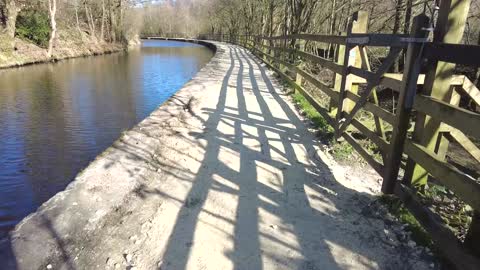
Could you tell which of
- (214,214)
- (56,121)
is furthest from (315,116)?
(56,121)

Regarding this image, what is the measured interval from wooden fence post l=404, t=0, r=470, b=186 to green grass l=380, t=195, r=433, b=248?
0.82 feet

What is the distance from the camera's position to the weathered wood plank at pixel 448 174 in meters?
2.61

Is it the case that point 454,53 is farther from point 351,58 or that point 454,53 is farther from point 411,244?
point 351,58

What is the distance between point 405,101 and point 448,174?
0.85 m

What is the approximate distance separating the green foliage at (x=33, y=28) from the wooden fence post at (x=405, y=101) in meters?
26.6

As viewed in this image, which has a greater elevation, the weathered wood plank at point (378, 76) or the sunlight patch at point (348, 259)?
the weathered wood plank at point (378, 76)

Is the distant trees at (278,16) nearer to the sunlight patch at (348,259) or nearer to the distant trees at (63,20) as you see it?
the sunlight patch at (348,259)

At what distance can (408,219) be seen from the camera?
3.47 m

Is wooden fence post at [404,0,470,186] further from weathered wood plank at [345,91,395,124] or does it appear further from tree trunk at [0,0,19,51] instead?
tree trunk at [0,0,19,51]

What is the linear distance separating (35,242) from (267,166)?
271 centimetres

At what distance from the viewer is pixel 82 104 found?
1180 cm

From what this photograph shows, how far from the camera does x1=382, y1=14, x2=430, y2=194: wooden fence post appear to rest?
3314 mm

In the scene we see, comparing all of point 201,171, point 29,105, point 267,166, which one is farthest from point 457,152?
point 29,105

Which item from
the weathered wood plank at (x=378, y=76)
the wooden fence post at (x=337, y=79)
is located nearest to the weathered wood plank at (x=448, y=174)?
the weathered wood plank at (x=378, y=76)
